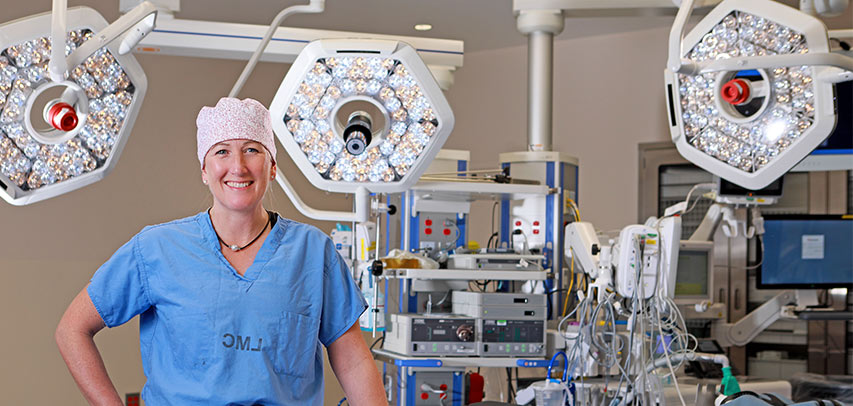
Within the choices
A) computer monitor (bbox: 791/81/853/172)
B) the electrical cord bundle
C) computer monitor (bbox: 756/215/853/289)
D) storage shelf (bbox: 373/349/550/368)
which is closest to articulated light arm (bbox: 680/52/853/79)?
the electrical cord bundle

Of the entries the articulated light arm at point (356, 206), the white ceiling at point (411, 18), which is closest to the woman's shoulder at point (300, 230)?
the articulated light arm at point (356, 206)

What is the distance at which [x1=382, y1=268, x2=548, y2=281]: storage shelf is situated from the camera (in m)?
3.84

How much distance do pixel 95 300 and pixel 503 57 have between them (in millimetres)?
5343

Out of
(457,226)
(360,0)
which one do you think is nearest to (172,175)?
(360,0)

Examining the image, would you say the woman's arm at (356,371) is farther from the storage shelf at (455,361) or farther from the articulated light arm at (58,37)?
the storage shelf at (455,361)

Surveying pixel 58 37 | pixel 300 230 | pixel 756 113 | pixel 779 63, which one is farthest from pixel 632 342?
pixel 58 37

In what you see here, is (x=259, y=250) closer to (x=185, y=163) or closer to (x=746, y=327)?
(x=746, y=327)

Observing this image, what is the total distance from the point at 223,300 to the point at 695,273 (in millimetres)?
3262

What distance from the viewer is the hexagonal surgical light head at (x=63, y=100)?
188 cm

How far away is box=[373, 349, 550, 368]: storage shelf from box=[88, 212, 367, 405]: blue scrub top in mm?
2071

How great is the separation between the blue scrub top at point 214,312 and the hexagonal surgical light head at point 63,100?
0.39 metres

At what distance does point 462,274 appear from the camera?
12.7 feet

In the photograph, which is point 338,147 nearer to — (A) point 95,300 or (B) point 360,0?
(A) point 95,300

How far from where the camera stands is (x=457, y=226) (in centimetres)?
436
